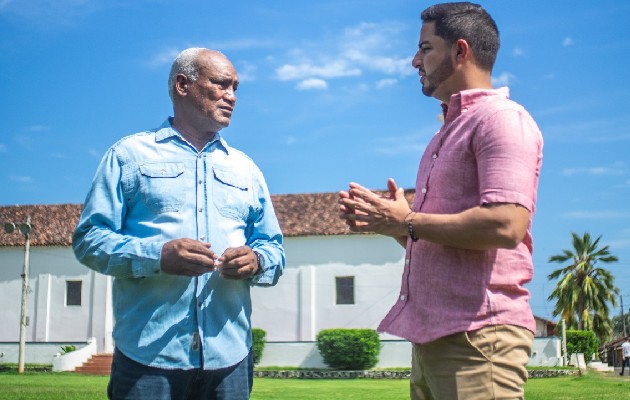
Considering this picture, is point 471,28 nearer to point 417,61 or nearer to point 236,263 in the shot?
point 417,61

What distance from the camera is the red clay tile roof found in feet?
115

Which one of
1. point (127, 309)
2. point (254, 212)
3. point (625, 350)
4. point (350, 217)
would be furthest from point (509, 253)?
point (625, 350)

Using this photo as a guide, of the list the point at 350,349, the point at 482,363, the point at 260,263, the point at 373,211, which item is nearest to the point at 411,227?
the point at 373,211

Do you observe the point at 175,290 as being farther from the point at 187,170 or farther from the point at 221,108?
the point at 221,108

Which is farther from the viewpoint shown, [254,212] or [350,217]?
[254,212]

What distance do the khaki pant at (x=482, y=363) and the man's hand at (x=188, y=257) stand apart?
87cm

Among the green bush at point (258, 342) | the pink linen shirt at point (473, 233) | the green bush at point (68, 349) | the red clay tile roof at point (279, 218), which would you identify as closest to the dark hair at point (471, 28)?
the pink linen shirt at point (473, 233)

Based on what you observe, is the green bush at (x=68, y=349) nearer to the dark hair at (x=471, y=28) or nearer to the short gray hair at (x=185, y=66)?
the short gray hair at (x=185, y=66)

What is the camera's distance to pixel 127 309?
3082mm

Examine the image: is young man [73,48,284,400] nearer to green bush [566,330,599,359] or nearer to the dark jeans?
the dark jeans

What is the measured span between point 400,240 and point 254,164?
3.05 ft

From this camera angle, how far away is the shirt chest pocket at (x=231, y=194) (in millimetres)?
3266

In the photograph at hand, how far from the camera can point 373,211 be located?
8.46 ft

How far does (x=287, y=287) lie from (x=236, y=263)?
3209cm
